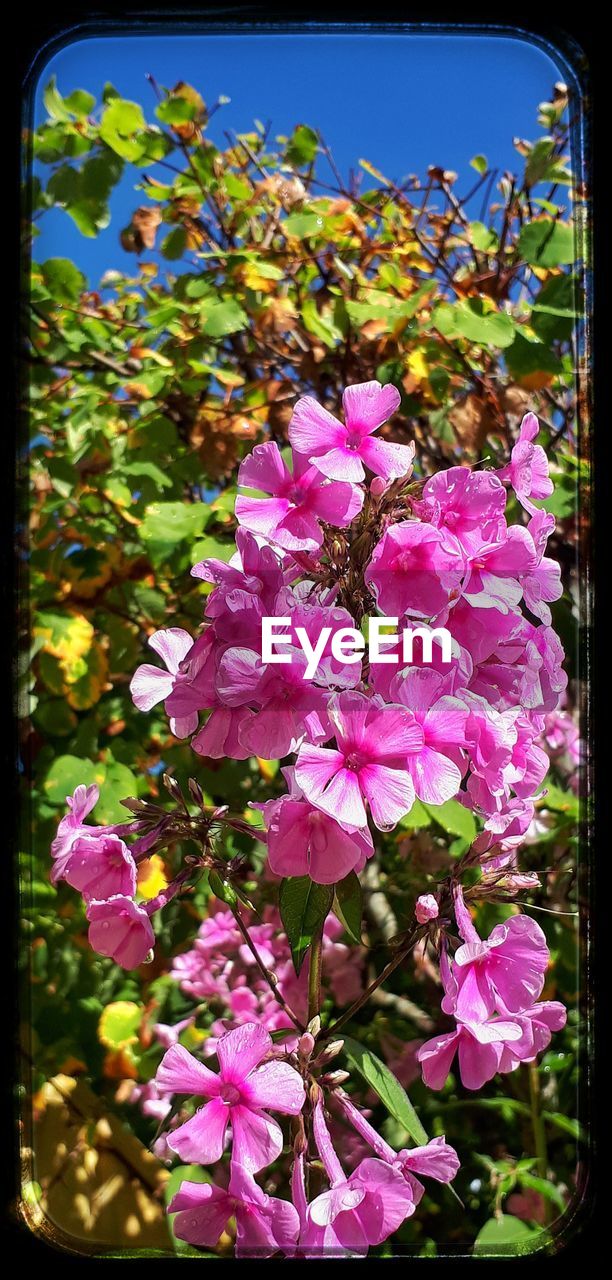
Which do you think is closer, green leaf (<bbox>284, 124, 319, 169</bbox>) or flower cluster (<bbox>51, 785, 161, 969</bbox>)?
flower cluster (<bbox>51, 785, 161, 969</bbox>)

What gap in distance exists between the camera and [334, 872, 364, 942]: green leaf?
1.41ft

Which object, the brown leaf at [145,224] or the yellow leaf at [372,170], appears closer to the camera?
the yellow leaf at [372,170]

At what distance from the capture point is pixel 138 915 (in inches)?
16.6

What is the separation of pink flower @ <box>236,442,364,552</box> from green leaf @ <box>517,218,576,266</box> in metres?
0.34

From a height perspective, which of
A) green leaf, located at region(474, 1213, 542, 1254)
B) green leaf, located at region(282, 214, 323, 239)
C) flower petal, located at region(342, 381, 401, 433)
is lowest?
green leaf, located at region(474, 1213, 542, 1254)

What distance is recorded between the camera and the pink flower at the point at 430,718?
0.38 meters

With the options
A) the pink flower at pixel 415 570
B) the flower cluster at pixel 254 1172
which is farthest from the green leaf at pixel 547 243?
the flower cluster at pixel 254 1172

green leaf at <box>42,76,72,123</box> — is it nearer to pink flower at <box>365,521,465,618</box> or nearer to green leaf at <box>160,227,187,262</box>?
green leaf at <box>160,227,187,262</box>

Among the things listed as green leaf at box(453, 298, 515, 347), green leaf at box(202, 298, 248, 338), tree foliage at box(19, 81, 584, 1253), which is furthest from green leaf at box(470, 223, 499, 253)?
green leaf at box(202, 298, 248, 338)

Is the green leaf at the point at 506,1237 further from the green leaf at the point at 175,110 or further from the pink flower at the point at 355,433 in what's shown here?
the green leaf at the point at 175,110

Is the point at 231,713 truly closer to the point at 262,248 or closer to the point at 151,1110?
the point at 151,1110

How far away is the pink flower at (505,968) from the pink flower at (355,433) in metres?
0.22

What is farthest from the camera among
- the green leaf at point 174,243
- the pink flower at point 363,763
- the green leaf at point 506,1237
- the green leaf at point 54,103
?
the green leaf at point 174,243

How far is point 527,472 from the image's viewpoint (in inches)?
17.2
